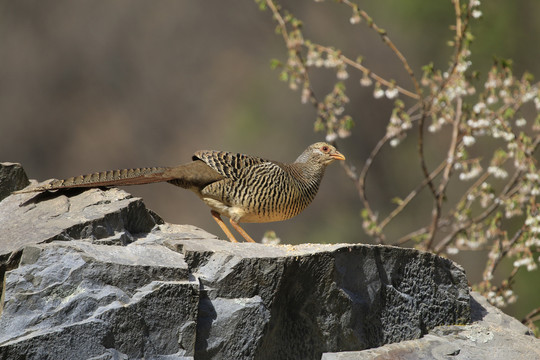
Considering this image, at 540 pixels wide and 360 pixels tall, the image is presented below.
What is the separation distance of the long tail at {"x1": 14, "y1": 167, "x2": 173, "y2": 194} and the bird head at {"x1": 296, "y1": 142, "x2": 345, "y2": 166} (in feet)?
3.86

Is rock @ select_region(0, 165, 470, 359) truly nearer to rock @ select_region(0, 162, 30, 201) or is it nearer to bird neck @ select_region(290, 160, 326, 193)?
rock @ select_region(0, 162, 30, 201)

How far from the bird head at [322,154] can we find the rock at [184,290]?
128 centimetres

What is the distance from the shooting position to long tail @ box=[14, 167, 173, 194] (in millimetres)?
4191

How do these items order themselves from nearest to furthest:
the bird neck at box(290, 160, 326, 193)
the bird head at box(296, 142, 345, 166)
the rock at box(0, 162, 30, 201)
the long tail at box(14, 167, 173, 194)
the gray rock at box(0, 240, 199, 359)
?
the gray rock at box(0, 240, 199, 359), the long tail at box(14, 167, 173, 194), the rock at box(0, 162, 30, 201), the bird neck at box(290, 160, 326, 193), the bird head at box(296, 142, 345, 166)

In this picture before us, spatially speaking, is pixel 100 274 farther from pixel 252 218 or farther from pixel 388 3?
pixel 388 3

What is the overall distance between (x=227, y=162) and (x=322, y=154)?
847 mm

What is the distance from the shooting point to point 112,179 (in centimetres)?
430

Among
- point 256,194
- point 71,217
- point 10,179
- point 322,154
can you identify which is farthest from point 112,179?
point 322,154

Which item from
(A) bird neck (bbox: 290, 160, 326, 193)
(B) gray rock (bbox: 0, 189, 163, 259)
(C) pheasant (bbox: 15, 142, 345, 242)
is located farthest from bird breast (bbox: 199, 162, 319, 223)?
(B) gray rock (bbox: 0, 189, 163, 259)

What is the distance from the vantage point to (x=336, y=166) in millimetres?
12172

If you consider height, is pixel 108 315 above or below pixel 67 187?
below

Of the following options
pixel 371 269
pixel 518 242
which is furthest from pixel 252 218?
pixel 518 242

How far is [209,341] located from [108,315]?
54cm

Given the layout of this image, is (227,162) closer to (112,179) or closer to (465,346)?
(112,179)
